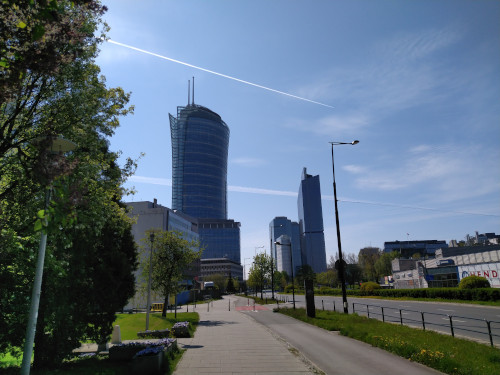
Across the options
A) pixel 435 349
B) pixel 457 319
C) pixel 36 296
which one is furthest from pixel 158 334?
pixel 457 319

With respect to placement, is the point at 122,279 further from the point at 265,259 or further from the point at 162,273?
the point at 265,259

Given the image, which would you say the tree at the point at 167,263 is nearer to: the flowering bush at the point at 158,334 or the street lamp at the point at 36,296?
the flowering bush at the point at 158,334

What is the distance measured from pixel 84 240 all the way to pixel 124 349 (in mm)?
4142

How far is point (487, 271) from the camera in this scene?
47312 mm

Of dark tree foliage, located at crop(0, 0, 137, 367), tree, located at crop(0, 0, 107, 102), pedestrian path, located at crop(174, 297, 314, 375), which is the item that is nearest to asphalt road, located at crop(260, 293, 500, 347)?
pedestrian path, located at crop(174, 297, 314, 375)

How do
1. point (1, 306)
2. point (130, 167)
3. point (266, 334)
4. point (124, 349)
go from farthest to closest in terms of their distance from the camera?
point (266, 334)
point (130, 167)
point (124, 349)
point (1, 306)

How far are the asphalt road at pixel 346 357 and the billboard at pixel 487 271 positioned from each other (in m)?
39.7

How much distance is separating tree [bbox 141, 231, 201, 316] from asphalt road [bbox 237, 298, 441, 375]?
17877 mm

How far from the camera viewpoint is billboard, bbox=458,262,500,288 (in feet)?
147

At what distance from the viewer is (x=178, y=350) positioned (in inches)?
526

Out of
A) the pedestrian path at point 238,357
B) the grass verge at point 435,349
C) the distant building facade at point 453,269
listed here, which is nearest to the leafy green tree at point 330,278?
the distant building facade at point 453,269

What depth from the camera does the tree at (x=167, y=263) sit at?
32594mm

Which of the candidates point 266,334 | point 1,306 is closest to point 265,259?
point 266,334

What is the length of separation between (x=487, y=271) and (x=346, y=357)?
46752 millimetres
